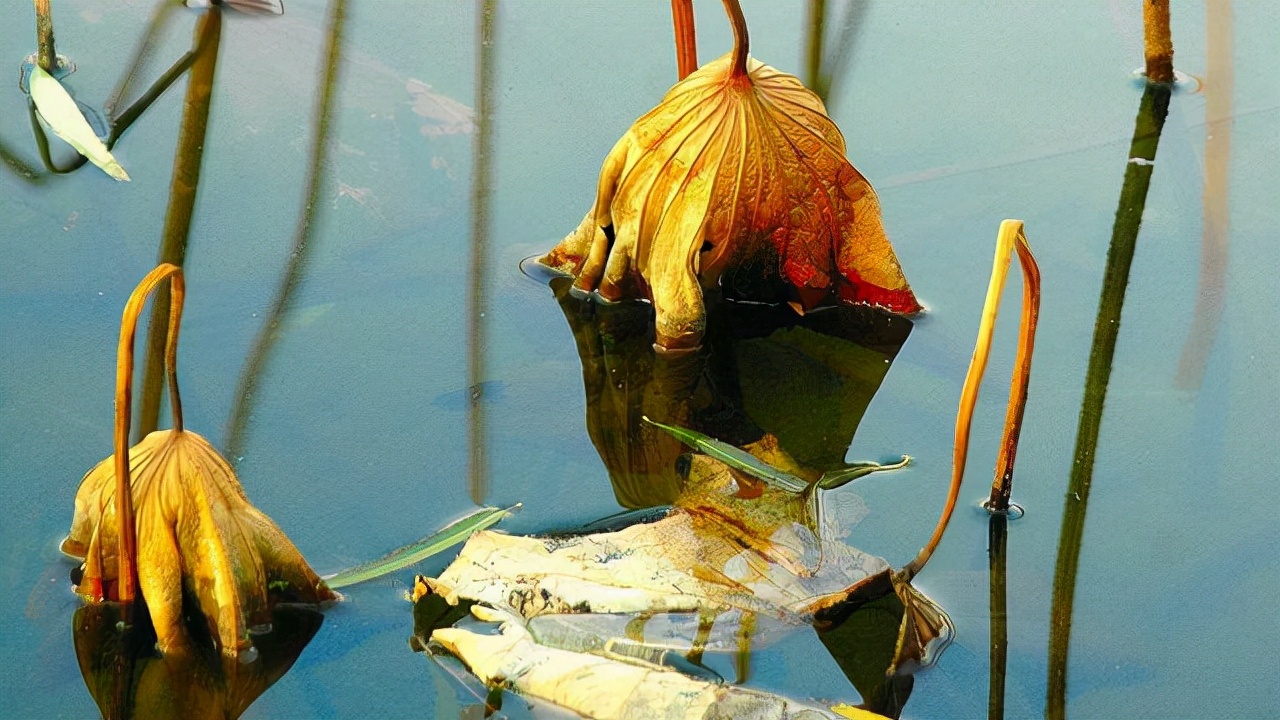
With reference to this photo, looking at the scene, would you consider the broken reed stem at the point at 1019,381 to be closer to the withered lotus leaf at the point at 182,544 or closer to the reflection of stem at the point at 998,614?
the reflection of stem at the point at 998,614

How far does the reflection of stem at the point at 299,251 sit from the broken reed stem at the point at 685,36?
0.48m

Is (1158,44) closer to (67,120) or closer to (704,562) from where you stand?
(704,562)

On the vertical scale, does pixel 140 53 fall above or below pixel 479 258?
above

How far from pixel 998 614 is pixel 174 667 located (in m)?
0.72

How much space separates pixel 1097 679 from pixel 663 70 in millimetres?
1136

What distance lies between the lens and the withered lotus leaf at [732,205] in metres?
1.71

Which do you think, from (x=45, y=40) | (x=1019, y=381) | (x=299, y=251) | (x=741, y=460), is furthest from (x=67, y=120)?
(x=1019, y=381)

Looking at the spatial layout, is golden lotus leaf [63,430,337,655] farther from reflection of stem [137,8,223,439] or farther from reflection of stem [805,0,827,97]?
reflection of stem [805,0,827,97]

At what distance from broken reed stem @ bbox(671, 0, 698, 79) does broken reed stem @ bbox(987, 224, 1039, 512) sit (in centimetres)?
54

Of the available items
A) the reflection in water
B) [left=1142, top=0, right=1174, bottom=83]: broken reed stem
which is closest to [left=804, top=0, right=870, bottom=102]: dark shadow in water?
[left=1142, top=0, right=1174, bottom=83]: broken reed stem

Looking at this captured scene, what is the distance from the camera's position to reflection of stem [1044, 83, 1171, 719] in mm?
1427

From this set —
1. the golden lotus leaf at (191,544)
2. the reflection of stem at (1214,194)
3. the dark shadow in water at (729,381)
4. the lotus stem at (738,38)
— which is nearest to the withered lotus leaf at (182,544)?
the golden lotus leaf at (191,544)

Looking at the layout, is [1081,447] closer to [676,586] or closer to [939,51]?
[676,586]

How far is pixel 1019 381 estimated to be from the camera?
1401 mm
